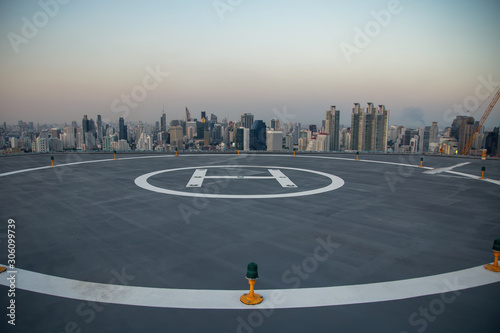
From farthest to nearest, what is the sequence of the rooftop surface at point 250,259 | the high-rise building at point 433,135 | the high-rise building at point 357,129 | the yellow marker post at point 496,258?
the high-rise building at point 357,129, the high-rise building at point 433,135, the yellow marker post at point 496,258, the rooftop surface at point 250,259

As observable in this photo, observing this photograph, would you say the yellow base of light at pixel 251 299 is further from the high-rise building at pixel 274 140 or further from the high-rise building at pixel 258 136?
the high-rise building at pixel 258 136

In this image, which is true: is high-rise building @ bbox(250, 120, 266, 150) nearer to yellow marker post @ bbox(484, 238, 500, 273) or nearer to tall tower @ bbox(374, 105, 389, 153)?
yellow marker post @ bbox(484, 238, 500, 273)

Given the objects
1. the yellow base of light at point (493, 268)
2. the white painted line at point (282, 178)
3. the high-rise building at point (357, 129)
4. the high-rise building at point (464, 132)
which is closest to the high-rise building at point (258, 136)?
the white painted line at point (282, 178)

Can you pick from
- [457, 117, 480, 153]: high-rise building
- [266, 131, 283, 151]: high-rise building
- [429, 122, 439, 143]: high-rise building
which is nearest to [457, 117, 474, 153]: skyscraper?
[457, 117, 480, 153]: high-rise building

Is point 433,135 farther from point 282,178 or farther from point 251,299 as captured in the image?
point 251,299

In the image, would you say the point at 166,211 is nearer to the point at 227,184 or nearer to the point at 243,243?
the point at 243,243

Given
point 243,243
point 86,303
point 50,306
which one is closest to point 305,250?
point 243,243

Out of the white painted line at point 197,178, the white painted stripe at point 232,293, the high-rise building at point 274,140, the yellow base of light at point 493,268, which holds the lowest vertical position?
the white painted stripe at point 232,293
